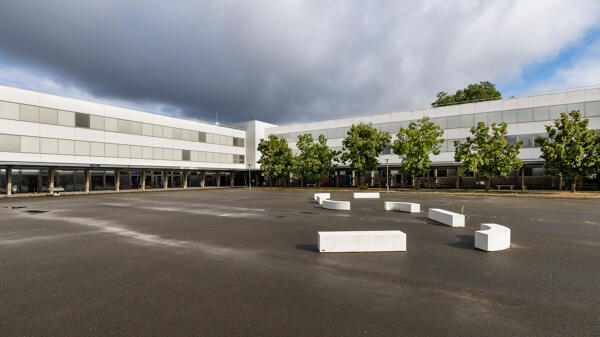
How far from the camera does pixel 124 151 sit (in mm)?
41312

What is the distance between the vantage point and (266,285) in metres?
5.93

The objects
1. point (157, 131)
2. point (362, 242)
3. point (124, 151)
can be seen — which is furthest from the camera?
point (157, 131)

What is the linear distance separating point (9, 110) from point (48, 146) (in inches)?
199

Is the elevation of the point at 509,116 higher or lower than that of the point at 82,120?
higher

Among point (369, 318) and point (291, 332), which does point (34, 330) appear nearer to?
point (291, 332)

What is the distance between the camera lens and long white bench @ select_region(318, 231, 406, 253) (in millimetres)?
8586

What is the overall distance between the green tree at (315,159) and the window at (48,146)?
1348 inches

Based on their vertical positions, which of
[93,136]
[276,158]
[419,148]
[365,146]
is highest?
[93,136]

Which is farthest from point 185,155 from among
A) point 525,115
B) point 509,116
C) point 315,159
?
point 525,115

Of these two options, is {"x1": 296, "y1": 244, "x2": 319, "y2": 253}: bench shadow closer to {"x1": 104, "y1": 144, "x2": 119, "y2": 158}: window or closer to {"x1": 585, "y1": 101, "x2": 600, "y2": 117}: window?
{"x1": 104, "y1": 144, "x2": 119, "y2": 158}: window

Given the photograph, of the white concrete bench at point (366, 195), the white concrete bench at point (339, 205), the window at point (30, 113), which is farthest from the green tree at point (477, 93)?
the window at point (30, 113)

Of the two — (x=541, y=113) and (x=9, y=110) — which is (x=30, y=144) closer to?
(x=9, y=110)

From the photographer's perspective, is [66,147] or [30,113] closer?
[30,113]

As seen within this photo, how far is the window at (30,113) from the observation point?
32344 millimetres
